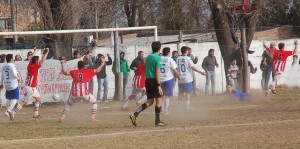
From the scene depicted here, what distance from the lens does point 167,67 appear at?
19.7 m

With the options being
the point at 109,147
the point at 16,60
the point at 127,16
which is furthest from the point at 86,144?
the point at 127,16

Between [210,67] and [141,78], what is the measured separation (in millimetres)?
7334

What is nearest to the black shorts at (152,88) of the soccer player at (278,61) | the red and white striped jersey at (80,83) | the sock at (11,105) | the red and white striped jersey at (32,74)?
the red and white striped jersey at (80,83)

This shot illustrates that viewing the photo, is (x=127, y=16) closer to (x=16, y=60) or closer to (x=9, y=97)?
(x=16, y=60)

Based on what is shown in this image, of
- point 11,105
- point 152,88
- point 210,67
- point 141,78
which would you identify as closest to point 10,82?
point 11,105

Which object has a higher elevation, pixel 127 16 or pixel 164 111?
pixel 127 16

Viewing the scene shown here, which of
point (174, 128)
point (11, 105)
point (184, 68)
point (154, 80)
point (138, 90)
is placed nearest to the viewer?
point (174, 128)

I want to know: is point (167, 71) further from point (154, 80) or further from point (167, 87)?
point (154, 80)

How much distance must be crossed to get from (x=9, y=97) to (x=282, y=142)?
380 inches

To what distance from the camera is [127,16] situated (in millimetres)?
42781

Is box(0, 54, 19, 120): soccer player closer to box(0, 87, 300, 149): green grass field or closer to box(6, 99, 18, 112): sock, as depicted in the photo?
box(6, 99, 18, 112): sock

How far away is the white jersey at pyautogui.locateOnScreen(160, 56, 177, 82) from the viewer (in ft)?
64.1

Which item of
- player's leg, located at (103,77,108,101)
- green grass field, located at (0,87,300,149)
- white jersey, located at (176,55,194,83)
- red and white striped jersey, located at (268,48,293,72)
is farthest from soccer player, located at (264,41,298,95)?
player's leg, located at (103,77,108,101)

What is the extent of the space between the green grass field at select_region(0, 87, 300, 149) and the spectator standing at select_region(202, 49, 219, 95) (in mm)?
4610
